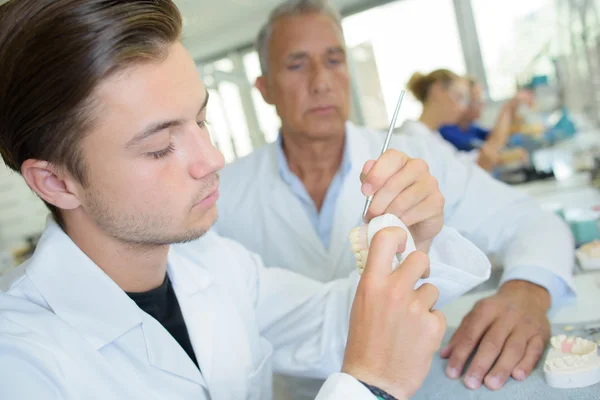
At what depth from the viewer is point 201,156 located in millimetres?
879

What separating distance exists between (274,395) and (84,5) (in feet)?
3.29

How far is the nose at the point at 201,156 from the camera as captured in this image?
2.86 feet

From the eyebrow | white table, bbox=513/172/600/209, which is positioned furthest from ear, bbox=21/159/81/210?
white table, bbox=513/172/600/209

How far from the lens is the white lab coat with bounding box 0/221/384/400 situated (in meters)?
0.76

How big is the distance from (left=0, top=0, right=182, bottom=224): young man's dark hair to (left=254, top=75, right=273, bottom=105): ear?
89cm

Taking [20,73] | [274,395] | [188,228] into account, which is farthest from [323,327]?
[20,73]

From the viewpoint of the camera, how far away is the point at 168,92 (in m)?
0.85

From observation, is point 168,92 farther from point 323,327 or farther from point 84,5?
point 323,327

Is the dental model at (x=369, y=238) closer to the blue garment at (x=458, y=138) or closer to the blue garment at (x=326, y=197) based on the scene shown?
the blue garment at (x=326, y=197)

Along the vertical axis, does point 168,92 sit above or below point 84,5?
below

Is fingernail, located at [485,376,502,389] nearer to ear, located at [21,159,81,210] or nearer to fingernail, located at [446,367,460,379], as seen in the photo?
fingernail, located at [446,367,460,379]

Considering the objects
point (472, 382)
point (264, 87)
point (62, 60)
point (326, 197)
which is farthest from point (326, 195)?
point (62, 60)

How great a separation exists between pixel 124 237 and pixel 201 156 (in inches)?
8.6

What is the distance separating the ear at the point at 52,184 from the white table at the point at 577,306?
82 cm
